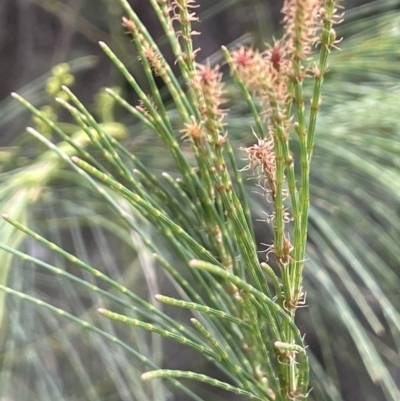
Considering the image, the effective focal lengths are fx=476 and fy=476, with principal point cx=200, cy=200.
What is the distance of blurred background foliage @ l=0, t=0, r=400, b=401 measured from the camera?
330mm

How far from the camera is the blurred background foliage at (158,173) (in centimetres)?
33

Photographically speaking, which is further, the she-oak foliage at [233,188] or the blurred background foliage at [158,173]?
the blurred background foliage at [158,173]

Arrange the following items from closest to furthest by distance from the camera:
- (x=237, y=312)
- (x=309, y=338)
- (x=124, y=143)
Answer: (x=237, y=312) → (x=124, y=143) → (x=309, y=338)

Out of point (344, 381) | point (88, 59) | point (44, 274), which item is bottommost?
point (344, 381)

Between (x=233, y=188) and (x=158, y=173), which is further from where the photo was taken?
(x=158, y=173)

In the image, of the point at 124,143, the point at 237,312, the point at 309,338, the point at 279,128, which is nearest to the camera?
the point at 279,128

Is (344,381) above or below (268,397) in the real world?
below

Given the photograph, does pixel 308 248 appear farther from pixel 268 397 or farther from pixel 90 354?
pixel 90 354

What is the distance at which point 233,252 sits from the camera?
0.31 m

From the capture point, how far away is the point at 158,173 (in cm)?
45

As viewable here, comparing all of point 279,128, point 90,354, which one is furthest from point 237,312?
point 90,354

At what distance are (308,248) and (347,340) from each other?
18 centimetres

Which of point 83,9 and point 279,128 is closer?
point 279,128

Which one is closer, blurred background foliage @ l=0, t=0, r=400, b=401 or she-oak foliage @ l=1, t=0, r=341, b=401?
she-oak foliage @ l=1, t=0, r=341, b=401
